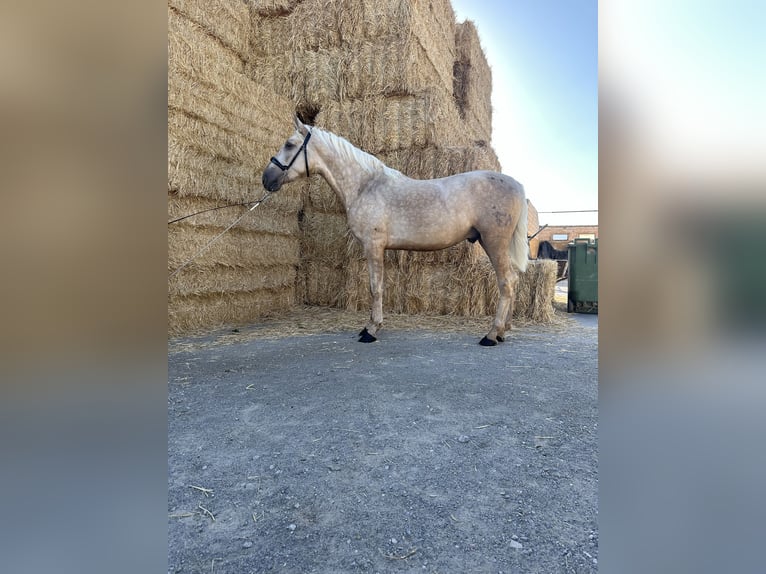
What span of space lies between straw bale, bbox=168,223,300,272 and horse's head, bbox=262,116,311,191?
92 centimetres

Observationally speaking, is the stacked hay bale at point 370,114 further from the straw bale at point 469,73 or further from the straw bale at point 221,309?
the straw bale at point 469,73

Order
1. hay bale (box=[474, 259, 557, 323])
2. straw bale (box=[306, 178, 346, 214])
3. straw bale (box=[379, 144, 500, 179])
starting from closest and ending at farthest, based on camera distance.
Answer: hay bale (box=[474, 259, 557, 323])
straw bale (box=[379, 144, 500, 179])
straw bale (box=[306, 178, 346, 214])

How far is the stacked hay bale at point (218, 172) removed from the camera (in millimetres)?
3471

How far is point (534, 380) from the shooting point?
2.17 m

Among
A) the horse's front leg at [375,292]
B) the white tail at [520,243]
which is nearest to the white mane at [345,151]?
the horse's front leg at [375,292]

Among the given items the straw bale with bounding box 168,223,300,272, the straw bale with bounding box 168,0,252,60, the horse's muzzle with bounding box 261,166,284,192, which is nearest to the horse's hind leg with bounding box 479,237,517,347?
the horse's muzzle with bounding box 261,166,284,192

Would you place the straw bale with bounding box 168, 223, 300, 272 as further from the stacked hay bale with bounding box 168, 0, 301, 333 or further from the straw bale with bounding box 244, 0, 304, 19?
the straw bale with bounding box 244, 0, 304, 19

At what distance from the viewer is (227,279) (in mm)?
3973

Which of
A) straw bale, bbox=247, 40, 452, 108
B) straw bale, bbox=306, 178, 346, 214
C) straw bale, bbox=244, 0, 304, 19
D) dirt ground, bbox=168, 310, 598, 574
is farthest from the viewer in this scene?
straw bale, bbox=244, 0, 304, 19

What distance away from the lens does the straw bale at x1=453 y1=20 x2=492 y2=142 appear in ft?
23.8

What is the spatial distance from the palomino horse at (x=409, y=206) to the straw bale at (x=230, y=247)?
3.03 feet

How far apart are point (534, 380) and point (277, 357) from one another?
66.6 inches

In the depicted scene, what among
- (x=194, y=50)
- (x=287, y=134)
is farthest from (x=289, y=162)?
(x=287, y=134)
